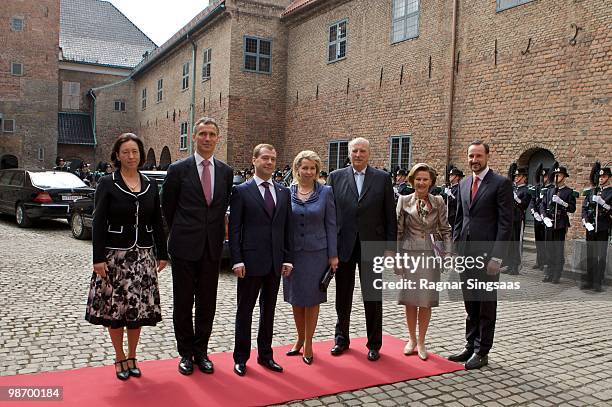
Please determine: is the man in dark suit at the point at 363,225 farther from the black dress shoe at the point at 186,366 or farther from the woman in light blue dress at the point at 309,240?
the black dress shoe at the point at 186,366

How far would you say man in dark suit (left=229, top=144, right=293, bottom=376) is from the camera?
444 centimetres

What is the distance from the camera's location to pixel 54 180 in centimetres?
1451

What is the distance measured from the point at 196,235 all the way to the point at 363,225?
149 centimetres

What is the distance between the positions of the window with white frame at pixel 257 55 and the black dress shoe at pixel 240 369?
19.0 m

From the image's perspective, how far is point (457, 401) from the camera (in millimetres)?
4043

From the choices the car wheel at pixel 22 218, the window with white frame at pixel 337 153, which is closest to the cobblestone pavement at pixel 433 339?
the car wheel at pixel 22 218

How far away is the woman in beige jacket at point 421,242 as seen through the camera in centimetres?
497

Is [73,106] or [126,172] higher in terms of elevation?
[73,106]

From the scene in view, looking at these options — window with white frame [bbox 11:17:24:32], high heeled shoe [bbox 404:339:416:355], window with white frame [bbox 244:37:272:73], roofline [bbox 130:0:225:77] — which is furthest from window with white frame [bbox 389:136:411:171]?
window with white frame [bbox 11:17:24:32]

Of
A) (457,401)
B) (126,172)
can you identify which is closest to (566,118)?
(457,401)

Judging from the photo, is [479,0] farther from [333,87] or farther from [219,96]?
[219,96]

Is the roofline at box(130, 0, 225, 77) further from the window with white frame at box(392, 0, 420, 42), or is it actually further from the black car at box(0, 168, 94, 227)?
the black car at box(0, 168, 94, 227)

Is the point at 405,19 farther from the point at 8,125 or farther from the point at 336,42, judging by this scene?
the point at 8,125

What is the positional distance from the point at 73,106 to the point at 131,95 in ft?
14.7
